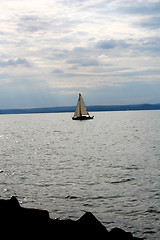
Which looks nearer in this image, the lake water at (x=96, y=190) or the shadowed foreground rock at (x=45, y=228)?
the shadowed foreground rock at (x=45, y=228)

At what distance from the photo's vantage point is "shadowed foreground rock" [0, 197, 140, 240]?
1218 cm

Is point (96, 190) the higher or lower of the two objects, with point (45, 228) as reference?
lower

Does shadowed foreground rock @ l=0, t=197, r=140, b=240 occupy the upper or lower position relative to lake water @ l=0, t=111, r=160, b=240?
upper

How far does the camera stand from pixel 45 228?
12.6 meters

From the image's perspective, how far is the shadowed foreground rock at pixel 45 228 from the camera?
12.2 metres

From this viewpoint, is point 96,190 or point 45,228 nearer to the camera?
point 45,228

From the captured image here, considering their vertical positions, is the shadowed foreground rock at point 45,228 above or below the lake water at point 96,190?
above

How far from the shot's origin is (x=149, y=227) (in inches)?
637

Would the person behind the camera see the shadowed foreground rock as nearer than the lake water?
Yes

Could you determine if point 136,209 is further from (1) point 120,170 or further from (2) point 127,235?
(1) point 120,170

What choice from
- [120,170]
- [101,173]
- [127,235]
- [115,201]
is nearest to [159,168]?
[120,170]

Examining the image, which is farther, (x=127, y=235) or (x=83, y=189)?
(x=83, y=189)

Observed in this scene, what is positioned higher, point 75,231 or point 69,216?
point 75,231

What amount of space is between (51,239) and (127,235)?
322 cm
